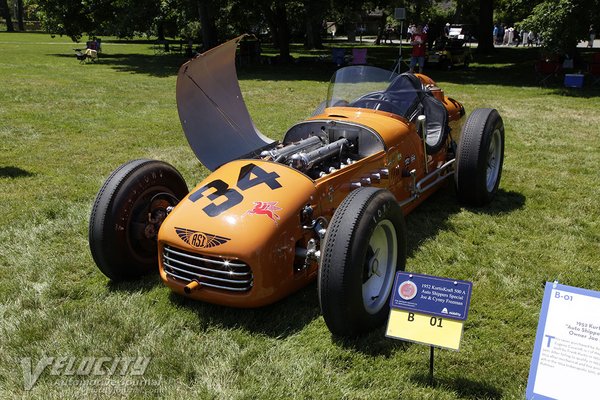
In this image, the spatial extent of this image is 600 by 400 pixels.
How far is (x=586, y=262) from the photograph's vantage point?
458cm

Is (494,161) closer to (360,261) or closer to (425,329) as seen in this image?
(360,261)

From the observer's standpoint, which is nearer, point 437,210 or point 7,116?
point 437,210

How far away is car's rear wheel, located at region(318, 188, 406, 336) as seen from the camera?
312cm

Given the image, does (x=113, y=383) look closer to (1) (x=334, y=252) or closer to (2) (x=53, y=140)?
(1) (x=334, y=252)

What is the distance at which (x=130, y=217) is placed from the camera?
13.2ft

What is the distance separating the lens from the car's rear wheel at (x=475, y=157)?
5402 millimetres

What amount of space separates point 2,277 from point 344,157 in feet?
9.91

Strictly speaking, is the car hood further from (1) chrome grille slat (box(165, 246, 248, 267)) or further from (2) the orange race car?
(1) chrome grille slat (box(165, 246, 248, 267))

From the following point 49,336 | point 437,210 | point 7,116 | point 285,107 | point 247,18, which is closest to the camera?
point 49,336

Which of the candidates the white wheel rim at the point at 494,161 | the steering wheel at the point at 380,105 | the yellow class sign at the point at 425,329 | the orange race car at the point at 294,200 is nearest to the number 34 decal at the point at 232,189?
the orange race car at the point at 294,200

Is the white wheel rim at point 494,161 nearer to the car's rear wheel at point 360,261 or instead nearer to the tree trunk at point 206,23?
the car's rear wheel at point 360,261

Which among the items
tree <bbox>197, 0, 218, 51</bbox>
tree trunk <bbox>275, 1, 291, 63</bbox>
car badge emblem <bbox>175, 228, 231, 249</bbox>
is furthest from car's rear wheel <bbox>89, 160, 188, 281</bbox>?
tree trunk <bbox>275, 1, 291, 63</bbox>

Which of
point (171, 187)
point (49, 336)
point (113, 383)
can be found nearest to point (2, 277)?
point (49, 336)

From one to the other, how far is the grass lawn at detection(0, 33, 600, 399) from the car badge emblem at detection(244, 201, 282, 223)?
73cm
